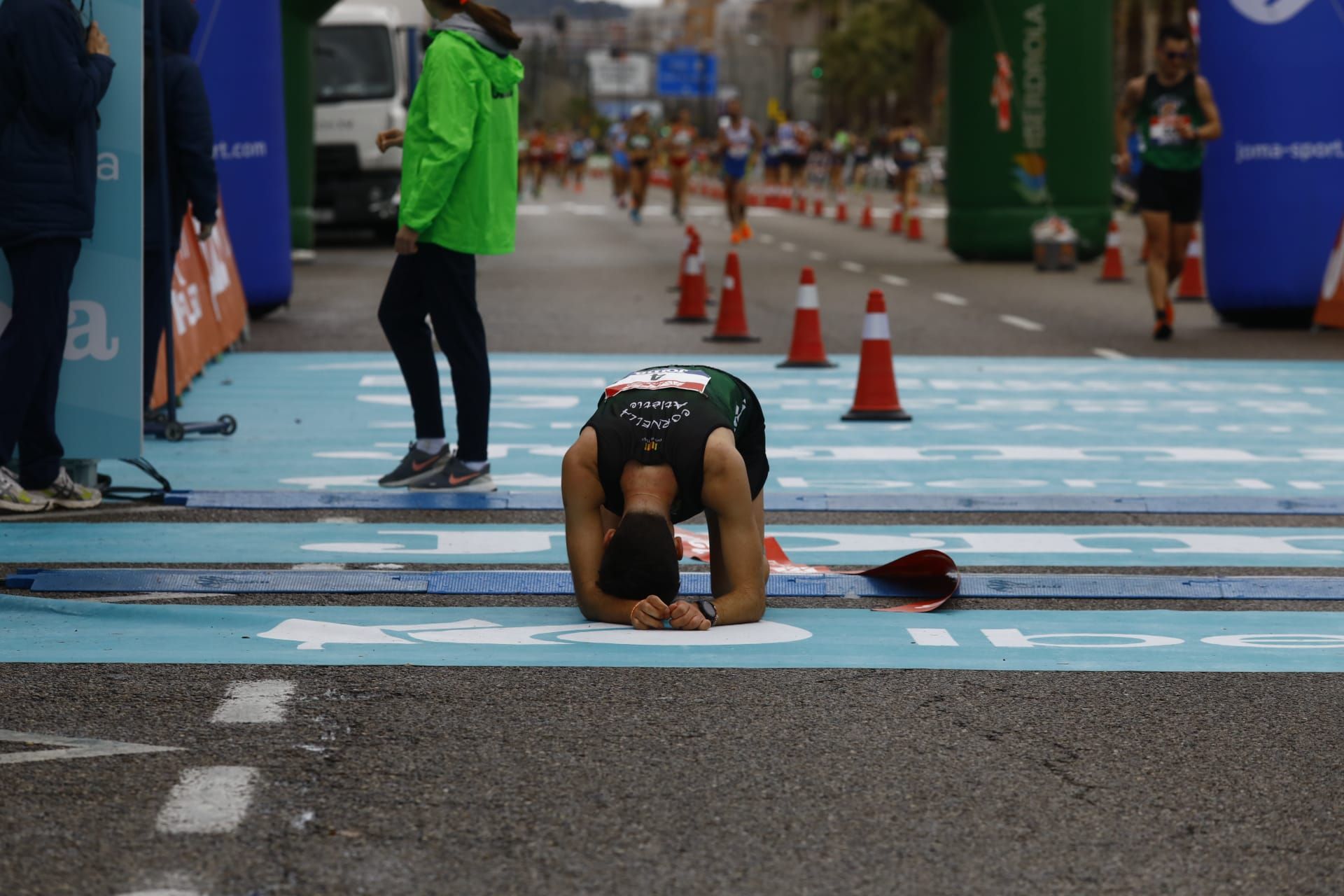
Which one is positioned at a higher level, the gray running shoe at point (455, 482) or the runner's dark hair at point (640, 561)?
the runner's dark hair at point (640, 561)

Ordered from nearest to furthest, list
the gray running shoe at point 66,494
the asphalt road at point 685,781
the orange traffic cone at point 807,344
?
the asphalt road at point 685,781 < the gray running shoe at point 66,494 < the orange traffic cone at point 807,344

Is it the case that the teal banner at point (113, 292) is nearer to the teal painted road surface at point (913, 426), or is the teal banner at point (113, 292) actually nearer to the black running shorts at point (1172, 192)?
the teal painted road surface at point (913, 426)

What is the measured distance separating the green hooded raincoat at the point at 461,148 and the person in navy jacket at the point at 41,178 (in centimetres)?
114

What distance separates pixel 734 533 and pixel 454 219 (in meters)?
2.79

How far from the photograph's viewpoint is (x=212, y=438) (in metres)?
9.45

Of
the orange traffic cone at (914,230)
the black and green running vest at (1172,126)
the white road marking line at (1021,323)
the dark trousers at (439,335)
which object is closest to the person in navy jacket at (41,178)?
the dark trousers at (439,335)

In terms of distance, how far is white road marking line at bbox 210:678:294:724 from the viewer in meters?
4.51

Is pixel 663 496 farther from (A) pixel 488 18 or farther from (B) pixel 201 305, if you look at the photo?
(B) pixel 201 305

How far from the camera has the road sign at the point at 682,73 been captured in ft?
463

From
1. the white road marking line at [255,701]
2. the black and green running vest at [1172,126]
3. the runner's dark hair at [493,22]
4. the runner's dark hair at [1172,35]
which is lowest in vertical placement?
the white road marking line at [255,701]

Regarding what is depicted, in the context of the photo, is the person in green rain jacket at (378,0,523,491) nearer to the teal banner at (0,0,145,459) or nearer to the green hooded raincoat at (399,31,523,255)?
the green hooded raincoat at (399,31,523,255)

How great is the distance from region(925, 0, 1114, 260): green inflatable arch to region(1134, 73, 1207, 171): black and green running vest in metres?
10.0

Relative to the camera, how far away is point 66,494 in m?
7.45

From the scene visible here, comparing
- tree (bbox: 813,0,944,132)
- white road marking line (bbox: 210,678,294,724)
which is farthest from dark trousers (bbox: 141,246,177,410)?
tree (bbox: 813,0,944,132)
